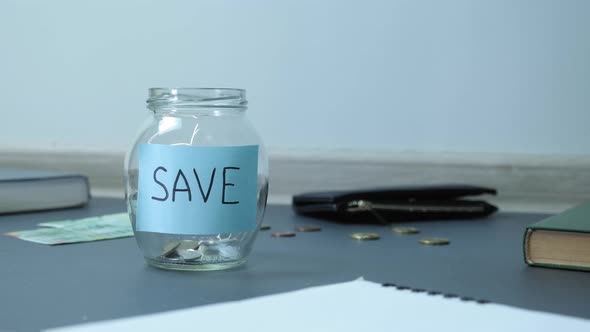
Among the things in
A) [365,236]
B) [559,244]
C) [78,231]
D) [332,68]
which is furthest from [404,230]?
[332,68]

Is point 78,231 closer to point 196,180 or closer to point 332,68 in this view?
point 196,180

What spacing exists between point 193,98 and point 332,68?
2.37ft

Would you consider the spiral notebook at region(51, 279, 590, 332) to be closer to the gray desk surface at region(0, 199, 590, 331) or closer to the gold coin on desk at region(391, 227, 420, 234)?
the gray desk surface at region(0, 199, 590, 331)

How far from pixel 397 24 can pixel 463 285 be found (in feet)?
2.60

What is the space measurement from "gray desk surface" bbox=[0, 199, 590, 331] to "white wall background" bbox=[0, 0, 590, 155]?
0.43 m

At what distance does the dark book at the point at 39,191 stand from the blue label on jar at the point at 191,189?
50cm

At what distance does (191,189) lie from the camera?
2.20ft

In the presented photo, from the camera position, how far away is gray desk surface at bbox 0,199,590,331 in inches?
22.6

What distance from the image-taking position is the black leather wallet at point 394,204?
1037 millimetres

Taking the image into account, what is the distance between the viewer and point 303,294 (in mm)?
603

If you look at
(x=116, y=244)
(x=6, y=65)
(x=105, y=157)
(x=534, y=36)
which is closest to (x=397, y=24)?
(x=534, y=36)

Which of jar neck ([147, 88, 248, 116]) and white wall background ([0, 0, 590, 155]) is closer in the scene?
jar neck ([147, 88, 248, 116])

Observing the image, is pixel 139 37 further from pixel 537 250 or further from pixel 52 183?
pixel 537 250

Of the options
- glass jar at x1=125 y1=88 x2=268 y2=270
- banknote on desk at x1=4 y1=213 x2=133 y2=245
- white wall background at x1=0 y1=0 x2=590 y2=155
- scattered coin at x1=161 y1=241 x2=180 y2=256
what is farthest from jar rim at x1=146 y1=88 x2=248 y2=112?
white wall background at x1=0 y1=0 x2=590 y2=155
